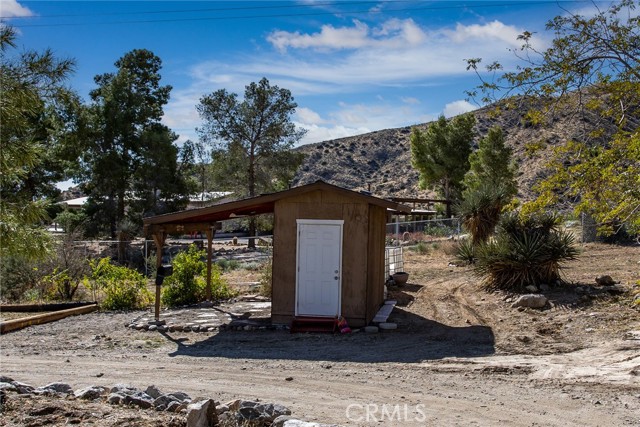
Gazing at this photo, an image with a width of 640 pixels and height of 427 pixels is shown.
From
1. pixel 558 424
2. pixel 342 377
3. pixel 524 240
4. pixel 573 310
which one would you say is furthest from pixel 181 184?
pixel 558 424

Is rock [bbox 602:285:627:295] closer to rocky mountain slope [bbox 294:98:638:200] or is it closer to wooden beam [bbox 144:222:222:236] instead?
wooden beam [bbox 144:222:222:236]

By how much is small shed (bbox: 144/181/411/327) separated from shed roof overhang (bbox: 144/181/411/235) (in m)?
0.03

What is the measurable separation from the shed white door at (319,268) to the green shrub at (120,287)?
4.88 meters

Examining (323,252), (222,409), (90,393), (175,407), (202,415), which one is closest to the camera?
(202,415)

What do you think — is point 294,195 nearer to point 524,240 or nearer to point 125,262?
point 524,240

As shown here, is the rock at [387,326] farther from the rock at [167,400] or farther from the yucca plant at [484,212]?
the yucca plant at [484,212]

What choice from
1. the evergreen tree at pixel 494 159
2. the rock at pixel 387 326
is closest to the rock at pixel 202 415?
the rock at pixel 387 326

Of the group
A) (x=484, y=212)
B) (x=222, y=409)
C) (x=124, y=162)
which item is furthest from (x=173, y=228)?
(x=124, y=162)

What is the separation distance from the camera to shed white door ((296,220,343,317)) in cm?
1340

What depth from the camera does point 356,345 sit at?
11.7m

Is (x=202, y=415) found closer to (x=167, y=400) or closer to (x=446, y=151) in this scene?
(x=167, y=400)

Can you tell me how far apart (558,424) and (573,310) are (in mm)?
7526

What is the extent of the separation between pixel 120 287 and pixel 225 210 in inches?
159

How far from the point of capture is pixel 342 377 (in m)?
9.02
